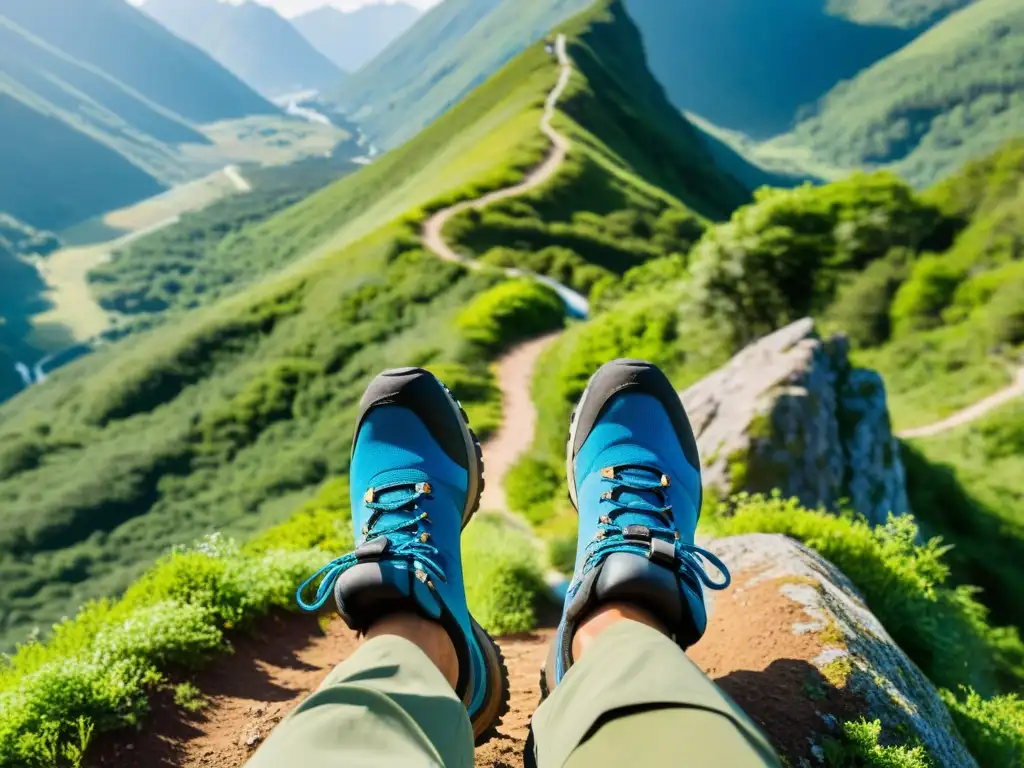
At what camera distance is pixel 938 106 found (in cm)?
15038

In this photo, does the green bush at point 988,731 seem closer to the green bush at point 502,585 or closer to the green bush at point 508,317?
the green bush at point 502,585

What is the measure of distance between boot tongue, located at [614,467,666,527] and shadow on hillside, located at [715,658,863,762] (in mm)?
639

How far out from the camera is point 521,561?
4.79 m

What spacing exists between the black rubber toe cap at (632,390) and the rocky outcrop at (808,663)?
649 millimetres

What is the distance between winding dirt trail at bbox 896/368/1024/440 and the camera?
14.5m

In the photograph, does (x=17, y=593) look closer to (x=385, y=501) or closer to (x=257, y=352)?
(x=257, y=352)

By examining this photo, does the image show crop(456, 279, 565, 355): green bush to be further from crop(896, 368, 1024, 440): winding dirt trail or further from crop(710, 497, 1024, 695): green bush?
crop(710, 497, 1024, 695): green bush

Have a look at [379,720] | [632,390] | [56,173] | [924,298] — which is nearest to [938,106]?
[924,298]

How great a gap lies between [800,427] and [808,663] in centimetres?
432

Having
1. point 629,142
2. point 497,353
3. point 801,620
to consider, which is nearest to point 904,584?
point 801,620

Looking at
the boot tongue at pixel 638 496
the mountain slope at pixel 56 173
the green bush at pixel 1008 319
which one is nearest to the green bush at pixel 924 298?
the green bush at pixel 1008 319

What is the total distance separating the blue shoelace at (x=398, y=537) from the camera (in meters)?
2.36

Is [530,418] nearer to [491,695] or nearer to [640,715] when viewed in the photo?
[491,695]

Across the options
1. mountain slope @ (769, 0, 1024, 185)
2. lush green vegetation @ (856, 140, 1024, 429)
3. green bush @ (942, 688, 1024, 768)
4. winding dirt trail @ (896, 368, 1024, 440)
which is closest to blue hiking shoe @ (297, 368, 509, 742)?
green bush @ (942, 688, 1024, 768)
